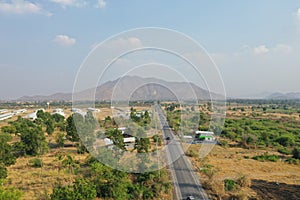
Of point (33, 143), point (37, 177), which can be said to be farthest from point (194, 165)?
point (33, 143)

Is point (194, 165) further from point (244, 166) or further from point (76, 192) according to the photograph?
point (76, 192)

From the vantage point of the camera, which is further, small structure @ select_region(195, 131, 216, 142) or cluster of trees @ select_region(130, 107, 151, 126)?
small structure @ select_region(195, 131, 216, 142)

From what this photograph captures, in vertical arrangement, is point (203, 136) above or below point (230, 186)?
above

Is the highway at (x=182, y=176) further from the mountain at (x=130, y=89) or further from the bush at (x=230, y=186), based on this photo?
the mountain at (x=130, y=89)

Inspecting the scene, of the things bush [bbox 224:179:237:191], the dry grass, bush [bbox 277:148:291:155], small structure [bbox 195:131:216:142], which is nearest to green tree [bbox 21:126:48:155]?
the dry grass

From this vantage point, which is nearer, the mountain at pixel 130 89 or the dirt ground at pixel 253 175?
the mountain at pixel 130 89

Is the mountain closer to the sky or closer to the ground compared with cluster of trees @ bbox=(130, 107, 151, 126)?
closer to the sky

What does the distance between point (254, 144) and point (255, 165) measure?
706cm

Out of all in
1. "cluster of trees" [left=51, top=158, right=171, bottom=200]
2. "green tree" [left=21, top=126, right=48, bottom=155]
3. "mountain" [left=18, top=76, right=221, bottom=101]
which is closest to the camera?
"mountain" [left=18, top=76, right=221, bottom=101]

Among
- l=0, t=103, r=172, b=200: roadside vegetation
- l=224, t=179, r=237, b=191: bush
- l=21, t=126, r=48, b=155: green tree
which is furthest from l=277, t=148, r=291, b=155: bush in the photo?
l=21, t=126, r=48, b=155: green tree

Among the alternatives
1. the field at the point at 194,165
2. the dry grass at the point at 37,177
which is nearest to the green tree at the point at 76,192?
the field at the point at 194,165

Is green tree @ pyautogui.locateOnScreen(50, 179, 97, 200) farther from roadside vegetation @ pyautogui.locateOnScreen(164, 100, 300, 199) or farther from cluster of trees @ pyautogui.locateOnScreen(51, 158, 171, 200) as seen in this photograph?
roadside vegetation @ pyautogui.locateOnScreen(164, 100, 300, 199)

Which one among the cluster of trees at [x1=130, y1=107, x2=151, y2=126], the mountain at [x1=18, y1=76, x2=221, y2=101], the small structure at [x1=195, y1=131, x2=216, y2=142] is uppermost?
the mountain at [x1=18, y1=76, x2=221, y2=101]

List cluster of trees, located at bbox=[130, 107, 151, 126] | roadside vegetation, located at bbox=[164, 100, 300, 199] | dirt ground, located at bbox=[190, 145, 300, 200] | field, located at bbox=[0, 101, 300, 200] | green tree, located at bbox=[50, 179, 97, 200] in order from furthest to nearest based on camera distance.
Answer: cluster of trees, located at bbox=[130, 107, 151, 126]
dirt ground, located at bbox=[190, 145, 300, 200]
roadside vegetation, located at bbox=[164, 100, 300, 199]
field, located at bbox=[0, 101, 300, 200]
green tree, located at bbox=[50, 179, 97, 200]
